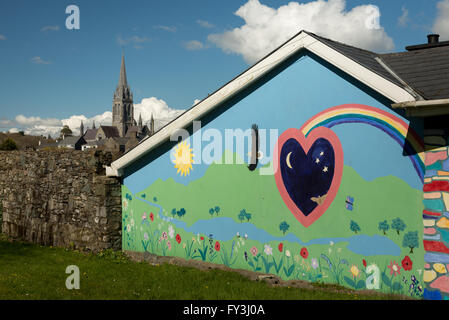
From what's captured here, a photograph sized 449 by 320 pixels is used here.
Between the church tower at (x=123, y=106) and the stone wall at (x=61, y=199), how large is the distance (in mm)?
178524

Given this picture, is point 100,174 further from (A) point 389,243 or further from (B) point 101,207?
(A) point 389,243

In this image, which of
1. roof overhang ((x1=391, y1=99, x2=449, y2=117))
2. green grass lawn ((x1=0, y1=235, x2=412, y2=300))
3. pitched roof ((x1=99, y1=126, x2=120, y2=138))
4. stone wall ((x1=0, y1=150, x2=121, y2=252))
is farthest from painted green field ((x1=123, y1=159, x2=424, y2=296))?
pitched roof ((x1=99, y1=126, x2=120, y2=138))

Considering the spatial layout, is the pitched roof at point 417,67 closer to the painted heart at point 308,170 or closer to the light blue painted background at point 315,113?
the light blue painted background at point 315,113

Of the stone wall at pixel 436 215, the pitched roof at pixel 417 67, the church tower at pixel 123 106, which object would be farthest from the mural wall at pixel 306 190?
the church tower at pixel 123 106

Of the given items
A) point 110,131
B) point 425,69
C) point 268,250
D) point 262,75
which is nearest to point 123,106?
point 110,131

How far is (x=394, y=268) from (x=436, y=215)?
43.4 inches

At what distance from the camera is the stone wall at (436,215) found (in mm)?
5938

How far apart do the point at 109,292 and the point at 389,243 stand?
491 cm

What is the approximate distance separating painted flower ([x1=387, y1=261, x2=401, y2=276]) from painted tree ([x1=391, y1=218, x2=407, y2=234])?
54cm

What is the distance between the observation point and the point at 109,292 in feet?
22.8

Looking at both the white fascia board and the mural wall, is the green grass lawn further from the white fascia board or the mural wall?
the white fascia board

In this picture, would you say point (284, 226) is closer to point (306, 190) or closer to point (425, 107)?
point (306, 190)

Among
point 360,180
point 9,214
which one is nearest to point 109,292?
point 360,180
